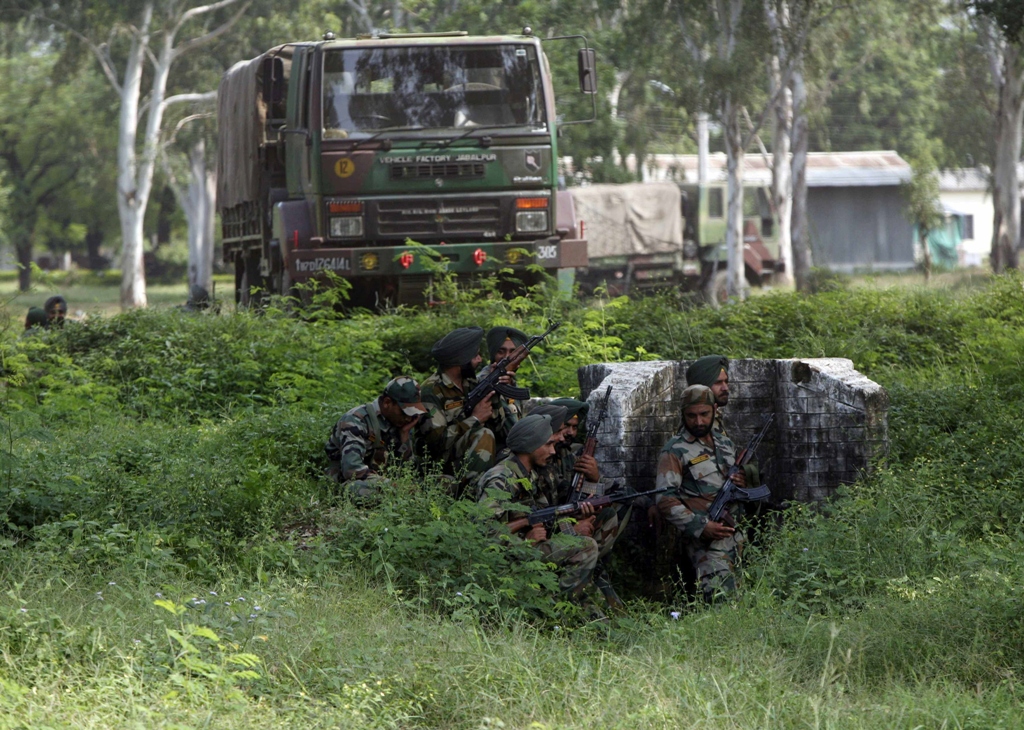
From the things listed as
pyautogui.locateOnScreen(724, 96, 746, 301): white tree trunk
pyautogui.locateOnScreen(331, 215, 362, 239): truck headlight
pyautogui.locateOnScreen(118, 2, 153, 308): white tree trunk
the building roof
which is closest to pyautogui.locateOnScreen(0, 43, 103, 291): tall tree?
pyautogui.locateOnScreen(118, 2, 153, 308): white tree trunk

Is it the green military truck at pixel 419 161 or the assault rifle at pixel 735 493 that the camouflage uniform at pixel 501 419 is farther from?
the green military truck at pixel 419 161

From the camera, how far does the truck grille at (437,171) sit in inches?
459

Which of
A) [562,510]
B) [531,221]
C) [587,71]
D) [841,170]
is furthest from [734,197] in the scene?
[562,510]

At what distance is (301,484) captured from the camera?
281 inches

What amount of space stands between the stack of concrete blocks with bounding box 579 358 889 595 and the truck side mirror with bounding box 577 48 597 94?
5.45m

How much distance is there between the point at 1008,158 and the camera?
2655cm

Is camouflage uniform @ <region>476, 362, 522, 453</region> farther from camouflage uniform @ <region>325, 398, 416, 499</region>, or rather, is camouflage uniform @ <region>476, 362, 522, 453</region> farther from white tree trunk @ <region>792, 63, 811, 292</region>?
white tree trunk @ <region>792, 63, 811, 292</region>

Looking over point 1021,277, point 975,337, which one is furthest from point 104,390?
point 1021,277

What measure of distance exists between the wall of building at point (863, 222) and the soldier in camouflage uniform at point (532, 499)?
123 ft

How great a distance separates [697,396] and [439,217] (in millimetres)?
5668

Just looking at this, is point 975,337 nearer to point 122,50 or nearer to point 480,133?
point 480,133

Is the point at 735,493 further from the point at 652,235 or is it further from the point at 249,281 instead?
the point at 652,235

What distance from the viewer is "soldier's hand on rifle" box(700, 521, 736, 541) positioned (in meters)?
6.32

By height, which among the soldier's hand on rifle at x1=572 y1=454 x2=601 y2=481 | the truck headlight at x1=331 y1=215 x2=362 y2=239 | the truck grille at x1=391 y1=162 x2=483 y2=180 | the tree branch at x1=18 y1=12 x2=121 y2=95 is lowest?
the soldier's hand on rifle at x1=572 y1=454 x2=601 y2=481
